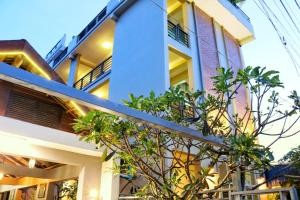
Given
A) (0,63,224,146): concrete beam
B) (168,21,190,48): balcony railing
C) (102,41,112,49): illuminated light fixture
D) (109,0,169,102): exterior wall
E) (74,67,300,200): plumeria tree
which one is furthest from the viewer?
(102,41,112,49): illuminated light fixture

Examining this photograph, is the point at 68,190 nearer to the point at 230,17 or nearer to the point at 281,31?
the point at 281,31

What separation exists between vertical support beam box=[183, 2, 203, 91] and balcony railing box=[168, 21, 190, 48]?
0.16m

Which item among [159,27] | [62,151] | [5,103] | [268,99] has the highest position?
[159,27]

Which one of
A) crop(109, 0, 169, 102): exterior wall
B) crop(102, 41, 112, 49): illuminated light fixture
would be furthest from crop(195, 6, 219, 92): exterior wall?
crop(102, 41, 112, 49): illuminated light fixture

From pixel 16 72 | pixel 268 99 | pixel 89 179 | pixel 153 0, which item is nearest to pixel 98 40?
pixel 153 0

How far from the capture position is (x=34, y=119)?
592cm

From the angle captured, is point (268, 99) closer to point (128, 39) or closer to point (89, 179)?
point (89, 179)

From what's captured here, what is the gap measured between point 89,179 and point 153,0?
6.73 metres

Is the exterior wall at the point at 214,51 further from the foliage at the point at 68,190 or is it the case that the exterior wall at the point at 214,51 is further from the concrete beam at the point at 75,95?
the concrete beam at the point at 75,95

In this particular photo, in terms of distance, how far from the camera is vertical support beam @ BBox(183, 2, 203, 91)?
8492 millimetres

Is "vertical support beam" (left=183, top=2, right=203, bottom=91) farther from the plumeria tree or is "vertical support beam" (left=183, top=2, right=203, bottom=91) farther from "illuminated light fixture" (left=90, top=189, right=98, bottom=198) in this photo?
"illuminated light fixture" (left=90, top=189, right=98, bottom=198)

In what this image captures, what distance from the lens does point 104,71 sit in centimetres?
1207

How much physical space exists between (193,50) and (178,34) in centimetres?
78

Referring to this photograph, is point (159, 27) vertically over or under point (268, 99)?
over
